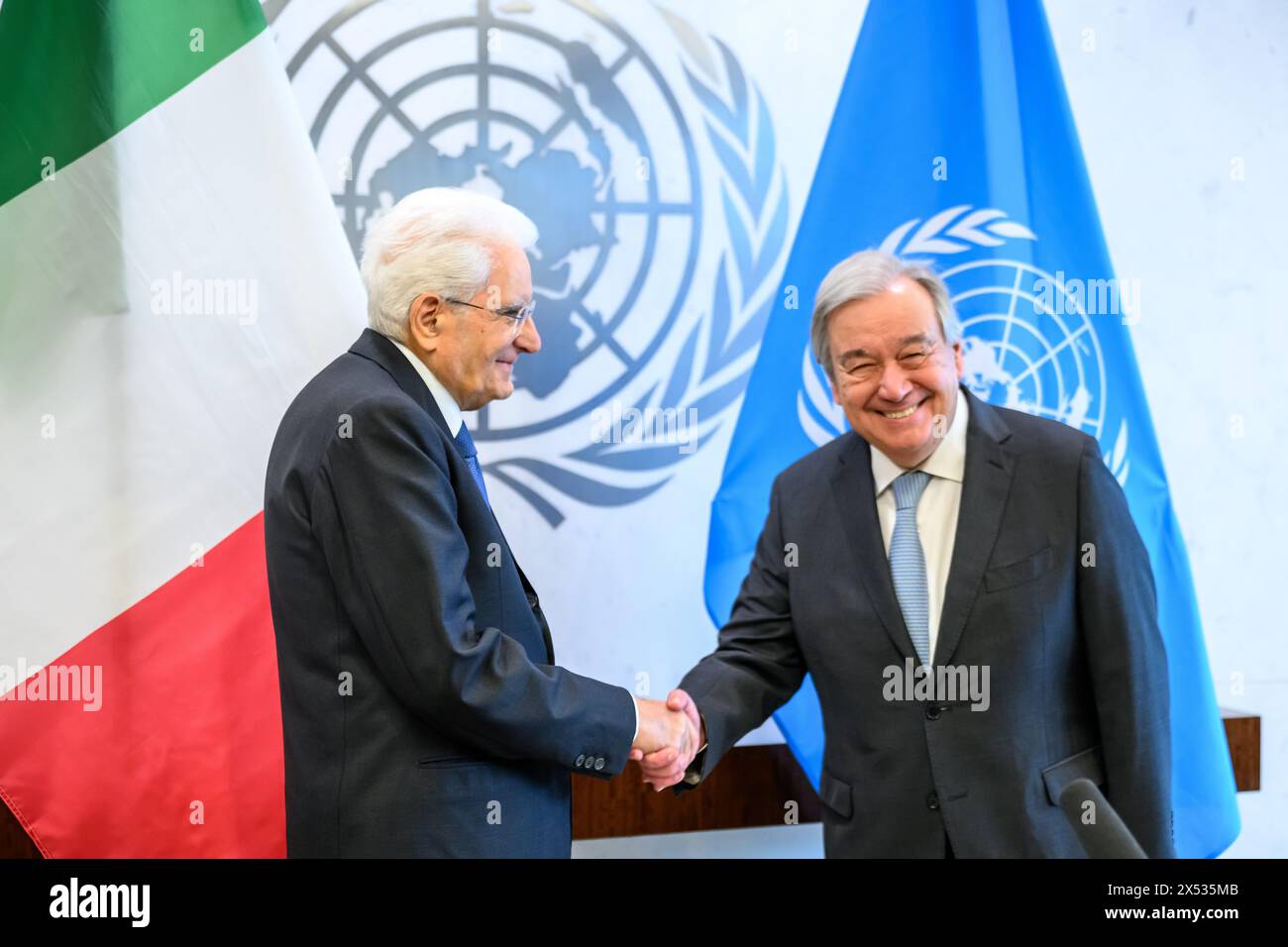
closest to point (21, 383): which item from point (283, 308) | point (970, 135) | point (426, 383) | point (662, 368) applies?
point (283, 308)

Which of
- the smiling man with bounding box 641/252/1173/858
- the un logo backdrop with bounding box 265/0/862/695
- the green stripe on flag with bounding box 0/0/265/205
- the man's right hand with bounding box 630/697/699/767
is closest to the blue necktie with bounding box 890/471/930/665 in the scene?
the smiling man with bounding box 641/252/1173/858

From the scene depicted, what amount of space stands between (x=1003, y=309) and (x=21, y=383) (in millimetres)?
2038

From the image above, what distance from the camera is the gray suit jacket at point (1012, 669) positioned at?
1.87m

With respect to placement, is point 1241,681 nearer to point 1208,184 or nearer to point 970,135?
point 1208,184

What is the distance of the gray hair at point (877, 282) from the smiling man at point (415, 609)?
58 cm

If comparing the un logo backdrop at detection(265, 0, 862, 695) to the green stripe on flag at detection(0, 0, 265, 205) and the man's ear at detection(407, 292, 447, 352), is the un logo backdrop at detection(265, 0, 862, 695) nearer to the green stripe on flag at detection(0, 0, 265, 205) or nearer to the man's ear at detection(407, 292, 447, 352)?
the green stripe on flag at detection(0, 0, 265, 205)

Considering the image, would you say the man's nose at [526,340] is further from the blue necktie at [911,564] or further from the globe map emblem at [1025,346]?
the globe map emblem at [1025,346]

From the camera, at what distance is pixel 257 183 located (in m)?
2.37

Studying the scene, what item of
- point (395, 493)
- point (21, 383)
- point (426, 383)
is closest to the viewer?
point (395, 493)

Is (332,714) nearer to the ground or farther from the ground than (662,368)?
nearer to the ground

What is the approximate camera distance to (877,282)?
6.57 ft

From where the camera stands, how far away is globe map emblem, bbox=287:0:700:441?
2797 millimetres

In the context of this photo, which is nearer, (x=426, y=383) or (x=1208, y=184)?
(x=426, y=383)

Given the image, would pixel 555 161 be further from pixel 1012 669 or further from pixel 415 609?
pixel 1012 669
